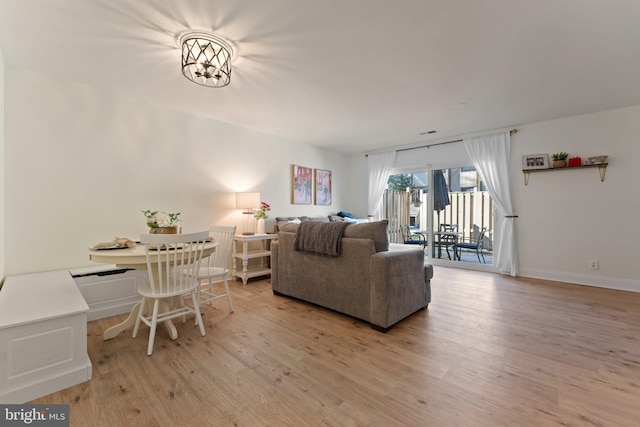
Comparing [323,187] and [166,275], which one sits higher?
[323,187]

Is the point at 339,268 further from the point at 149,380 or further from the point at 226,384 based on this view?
the point at 149,380

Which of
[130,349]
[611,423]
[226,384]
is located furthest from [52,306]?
[611,423]

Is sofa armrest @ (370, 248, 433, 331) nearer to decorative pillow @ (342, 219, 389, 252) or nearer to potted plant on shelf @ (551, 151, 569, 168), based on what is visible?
decorative pillow @ (342, 219, 389, 252)

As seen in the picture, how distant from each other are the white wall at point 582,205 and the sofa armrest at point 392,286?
2.89 metres

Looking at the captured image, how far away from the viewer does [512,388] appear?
160cm

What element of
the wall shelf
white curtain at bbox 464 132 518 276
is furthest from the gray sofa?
the wall shelf

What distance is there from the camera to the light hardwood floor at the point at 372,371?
1.39 m

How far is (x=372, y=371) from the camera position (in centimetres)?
176

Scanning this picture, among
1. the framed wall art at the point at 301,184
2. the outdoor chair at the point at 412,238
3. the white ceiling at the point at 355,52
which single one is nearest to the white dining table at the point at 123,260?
the white ceiling at the point at 355,52

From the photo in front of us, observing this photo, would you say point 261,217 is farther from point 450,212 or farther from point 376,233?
point 450,212

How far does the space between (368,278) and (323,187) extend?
3.59 metres

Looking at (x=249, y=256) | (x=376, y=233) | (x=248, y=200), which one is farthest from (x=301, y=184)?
(x=376, y=233)

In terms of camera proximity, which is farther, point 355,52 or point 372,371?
point 355,52

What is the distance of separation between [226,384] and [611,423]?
2.07 meters
